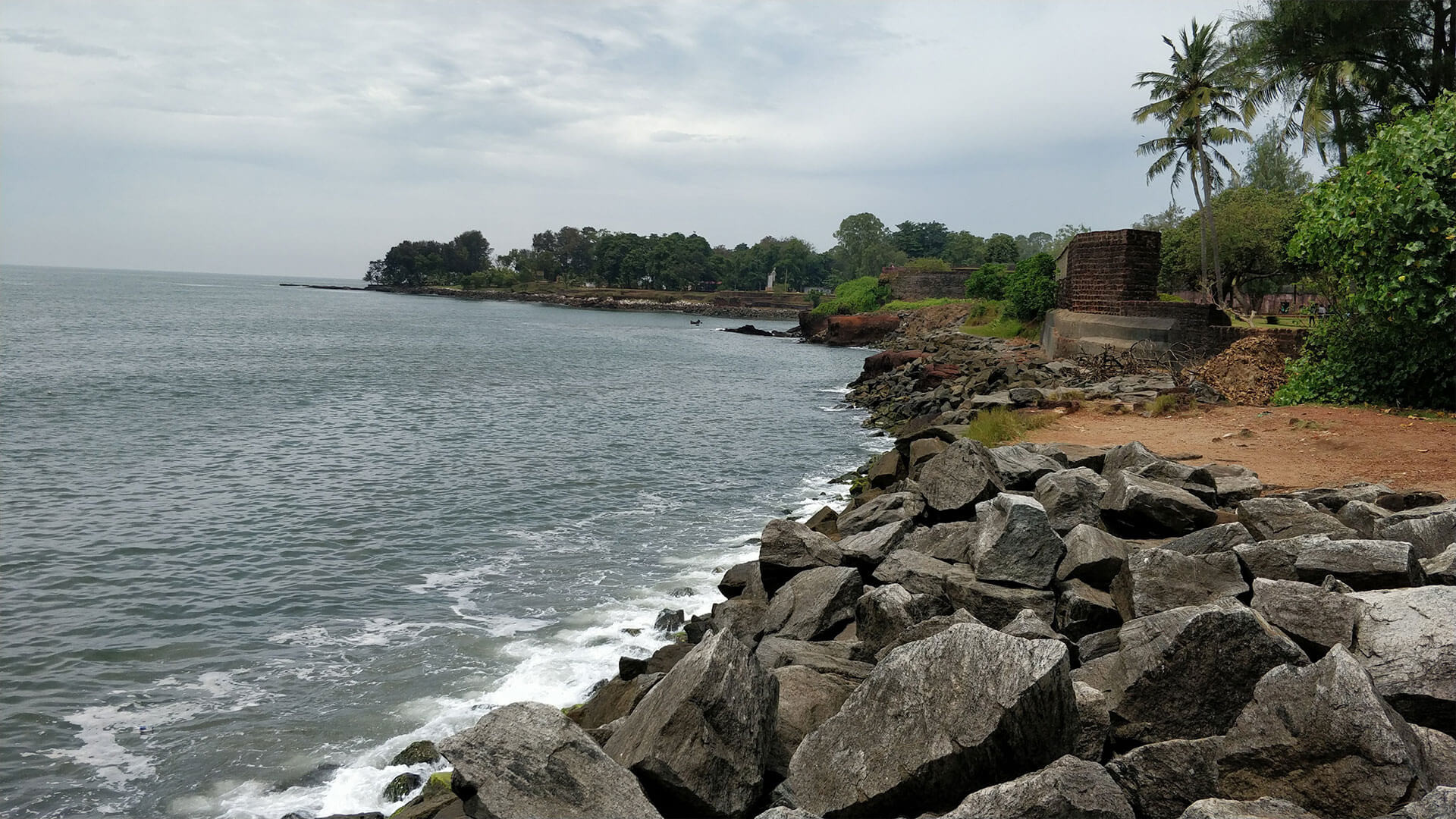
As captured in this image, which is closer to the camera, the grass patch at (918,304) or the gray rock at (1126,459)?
the gray rock at (1126,459)

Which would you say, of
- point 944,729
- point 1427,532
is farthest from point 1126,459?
point 944,729

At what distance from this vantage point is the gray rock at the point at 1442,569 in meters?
5.62

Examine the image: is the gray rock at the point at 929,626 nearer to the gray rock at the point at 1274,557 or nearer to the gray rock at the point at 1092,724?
the gray rock at the point at 1092,724

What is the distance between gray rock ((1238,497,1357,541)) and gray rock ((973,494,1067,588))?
1830 millimetres

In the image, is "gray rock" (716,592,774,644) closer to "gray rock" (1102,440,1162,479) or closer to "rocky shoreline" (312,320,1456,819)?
"rocky shoreline" (312,320,1456,819)

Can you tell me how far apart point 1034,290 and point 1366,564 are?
40.4 metres

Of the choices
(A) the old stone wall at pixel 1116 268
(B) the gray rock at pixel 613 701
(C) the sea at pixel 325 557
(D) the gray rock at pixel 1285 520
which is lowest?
(C) the sea at pixel 325 557

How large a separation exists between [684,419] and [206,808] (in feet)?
70.1

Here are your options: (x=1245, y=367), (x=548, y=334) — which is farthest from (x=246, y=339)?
(x=1245, y=367)

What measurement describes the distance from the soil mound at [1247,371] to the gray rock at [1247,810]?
15.8m

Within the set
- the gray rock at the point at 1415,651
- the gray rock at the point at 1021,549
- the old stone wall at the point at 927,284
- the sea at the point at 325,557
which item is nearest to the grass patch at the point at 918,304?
the old stone wall at the point at 927,284

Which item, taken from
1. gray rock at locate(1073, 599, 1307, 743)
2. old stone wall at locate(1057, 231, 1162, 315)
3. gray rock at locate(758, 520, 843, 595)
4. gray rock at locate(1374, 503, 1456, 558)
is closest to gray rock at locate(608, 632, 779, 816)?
gray rock at locate(1073, 599, 1307, 743)

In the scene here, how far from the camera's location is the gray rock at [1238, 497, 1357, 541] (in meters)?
7.46

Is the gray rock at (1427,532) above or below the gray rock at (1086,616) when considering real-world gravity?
above
